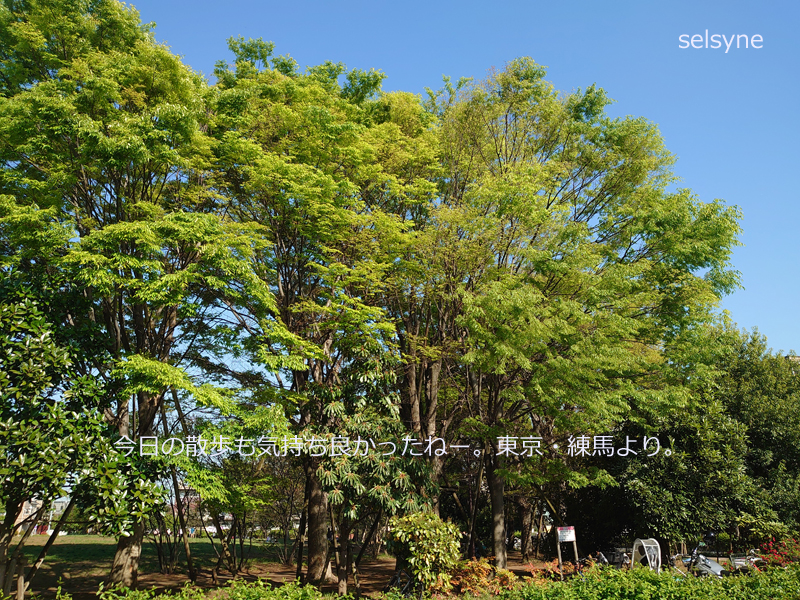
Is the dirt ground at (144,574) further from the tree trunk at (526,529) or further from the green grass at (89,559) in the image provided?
the tree trunk at (526,529)

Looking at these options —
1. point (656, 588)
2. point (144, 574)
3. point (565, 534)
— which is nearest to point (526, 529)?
point (565, 534)

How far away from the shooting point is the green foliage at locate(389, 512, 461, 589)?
8.62 metres

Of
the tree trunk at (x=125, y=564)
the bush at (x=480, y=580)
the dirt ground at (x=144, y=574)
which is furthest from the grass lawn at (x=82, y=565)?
the bush at (x=480, y=580)

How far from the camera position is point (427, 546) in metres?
8.66

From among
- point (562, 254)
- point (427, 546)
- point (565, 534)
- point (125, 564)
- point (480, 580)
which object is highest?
point (562, 254)

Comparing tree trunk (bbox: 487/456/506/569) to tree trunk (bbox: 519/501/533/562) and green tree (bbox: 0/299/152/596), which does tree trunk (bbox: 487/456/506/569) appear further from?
green tree (bbox: 0/299/152/596)

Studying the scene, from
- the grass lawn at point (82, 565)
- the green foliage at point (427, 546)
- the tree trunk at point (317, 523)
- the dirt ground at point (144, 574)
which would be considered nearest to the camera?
the green foliage at point (427, 546)

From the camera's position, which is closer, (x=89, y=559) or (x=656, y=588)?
(x=656, y=588)

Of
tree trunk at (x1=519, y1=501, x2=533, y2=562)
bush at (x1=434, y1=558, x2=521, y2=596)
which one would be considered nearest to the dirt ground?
tree trunk at (x1=519, y1=501, x2=533, y2=562)

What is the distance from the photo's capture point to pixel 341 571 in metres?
9.88

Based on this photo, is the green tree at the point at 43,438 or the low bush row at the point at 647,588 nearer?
the low bush row at the point at 647,588

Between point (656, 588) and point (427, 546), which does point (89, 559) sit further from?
point (656, 588)

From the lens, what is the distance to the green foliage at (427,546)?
8.62m

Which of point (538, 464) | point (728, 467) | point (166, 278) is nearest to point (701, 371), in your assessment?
point (728, 467)
